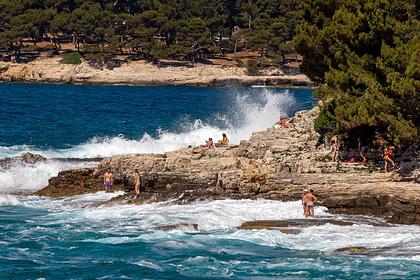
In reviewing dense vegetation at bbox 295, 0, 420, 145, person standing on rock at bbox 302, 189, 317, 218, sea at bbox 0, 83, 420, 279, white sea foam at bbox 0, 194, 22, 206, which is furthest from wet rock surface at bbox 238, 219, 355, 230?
white sea foam at bbox 0, 194, 22, 206

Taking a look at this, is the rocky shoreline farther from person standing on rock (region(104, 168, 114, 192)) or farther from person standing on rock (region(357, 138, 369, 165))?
person standing on rock (region(104, 168, 114, 192))

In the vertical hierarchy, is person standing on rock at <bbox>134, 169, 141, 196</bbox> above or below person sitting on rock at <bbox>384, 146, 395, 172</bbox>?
below

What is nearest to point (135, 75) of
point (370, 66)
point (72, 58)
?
point (72, 58)

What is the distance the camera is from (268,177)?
3180 centimetres

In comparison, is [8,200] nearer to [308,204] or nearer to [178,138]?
[308,204]

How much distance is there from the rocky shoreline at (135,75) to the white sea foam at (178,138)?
1956 inches

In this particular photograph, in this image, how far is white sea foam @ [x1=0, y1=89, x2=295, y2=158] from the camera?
5075 cm

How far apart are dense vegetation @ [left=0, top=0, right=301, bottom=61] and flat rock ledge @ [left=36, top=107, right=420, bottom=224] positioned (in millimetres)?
85922

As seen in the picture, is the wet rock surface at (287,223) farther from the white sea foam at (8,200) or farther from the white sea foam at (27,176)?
the white sea foam at (27,176)

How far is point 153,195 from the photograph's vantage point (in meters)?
32.3

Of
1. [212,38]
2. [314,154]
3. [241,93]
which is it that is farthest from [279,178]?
[212,38]

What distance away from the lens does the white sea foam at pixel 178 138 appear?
50750mm

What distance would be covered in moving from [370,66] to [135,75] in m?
90.9

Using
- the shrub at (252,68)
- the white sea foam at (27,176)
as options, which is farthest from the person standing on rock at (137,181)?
the shrub at (252,68)
